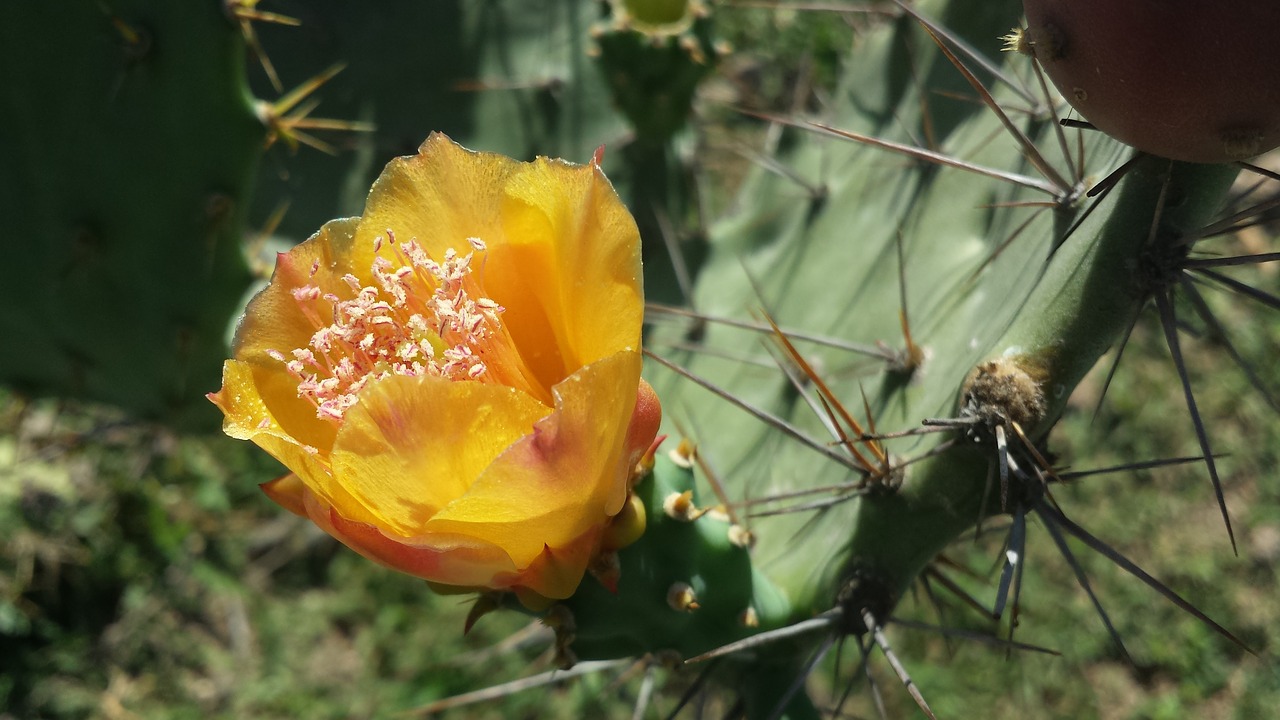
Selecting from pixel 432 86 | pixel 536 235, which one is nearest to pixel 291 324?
pixel 536 235

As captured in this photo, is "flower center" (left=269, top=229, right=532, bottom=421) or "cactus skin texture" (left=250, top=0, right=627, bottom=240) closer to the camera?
"flower center" (left=269, top=229, right=532, bottom=421)

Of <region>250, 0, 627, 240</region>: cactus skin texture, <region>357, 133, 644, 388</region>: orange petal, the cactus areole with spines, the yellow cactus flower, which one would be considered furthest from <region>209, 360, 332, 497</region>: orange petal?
<region>250, 0, 627, 240</region>: cactus skin texture

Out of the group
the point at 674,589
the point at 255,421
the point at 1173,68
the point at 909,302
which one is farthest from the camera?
the point at 909,302

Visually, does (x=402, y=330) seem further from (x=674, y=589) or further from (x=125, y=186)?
(x=125, y=186)

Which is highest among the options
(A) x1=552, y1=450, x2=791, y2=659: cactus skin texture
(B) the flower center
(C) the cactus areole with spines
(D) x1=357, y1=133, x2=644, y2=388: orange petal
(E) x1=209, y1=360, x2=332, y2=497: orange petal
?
(C) the cactus areole with spines

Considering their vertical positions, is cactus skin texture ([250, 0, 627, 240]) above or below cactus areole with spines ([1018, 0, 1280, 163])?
below

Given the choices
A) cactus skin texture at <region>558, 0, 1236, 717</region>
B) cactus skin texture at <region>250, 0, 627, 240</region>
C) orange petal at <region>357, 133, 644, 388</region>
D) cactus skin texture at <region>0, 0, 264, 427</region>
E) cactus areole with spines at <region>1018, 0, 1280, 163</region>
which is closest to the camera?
cactus areole with spines at <region>1018, 0, 1280, 163</region>

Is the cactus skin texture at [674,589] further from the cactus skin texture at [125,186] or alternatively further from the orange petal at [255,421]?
the cactus skin texture at [125,186]

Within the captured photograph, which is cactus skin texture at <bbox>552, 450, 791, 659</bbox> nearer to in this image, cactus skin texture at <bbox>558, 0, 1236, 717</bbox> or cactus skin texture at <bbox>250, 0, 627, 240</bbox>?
cactus skin texture at <bbox>558, 0, 1236, 717</bbox>
